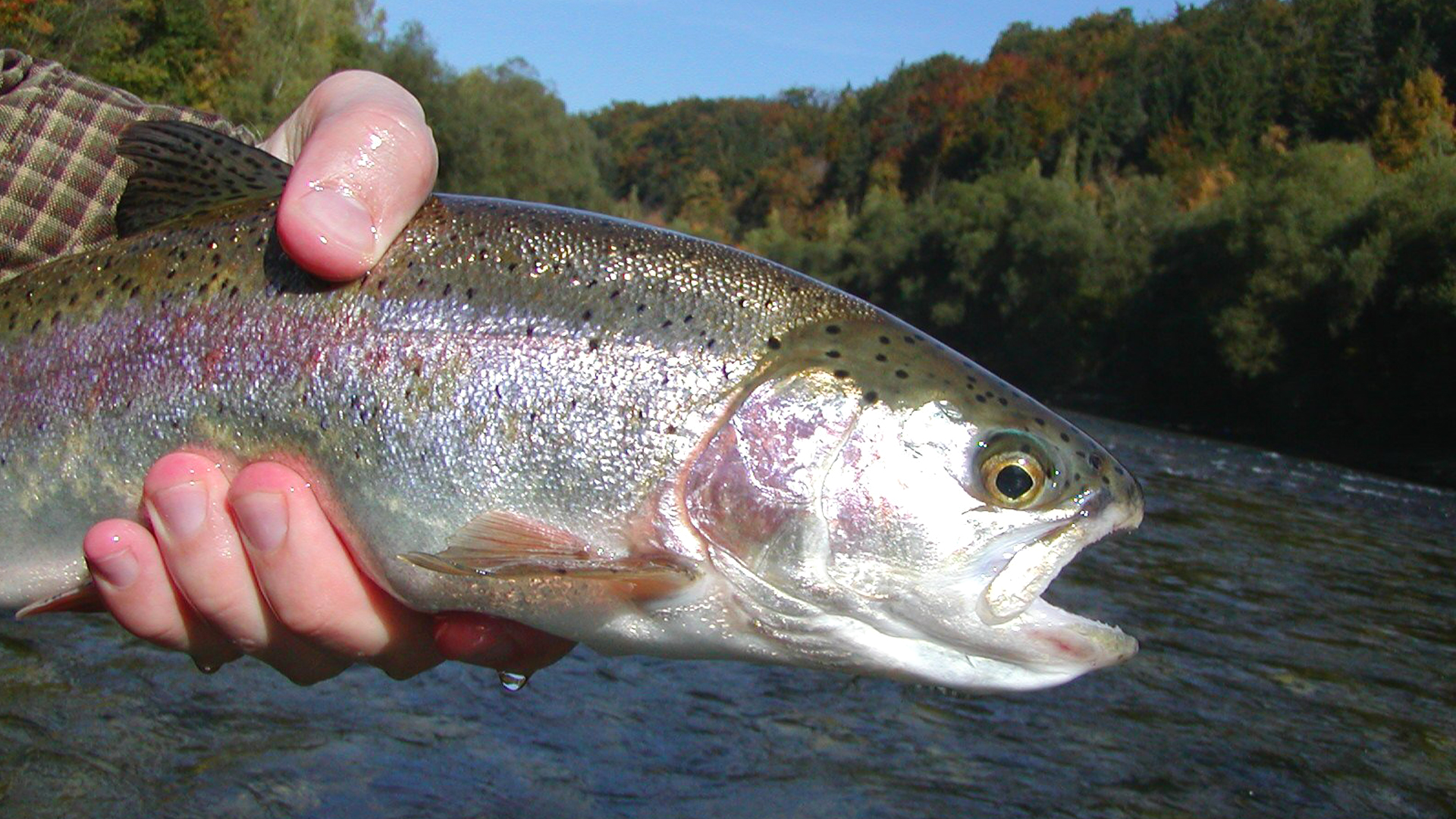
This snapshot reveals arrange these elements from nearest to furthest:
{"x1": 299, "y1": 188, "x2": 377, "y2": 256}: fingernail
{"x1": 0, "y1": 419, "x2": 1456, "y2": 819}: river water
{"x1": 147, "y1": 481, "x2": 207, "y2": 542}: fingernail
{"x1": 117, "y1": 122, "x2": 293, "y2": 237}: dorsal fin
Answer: {"x1": 299, "y1": 188, "x2": 377, "y2": 256}: fingernail → {"x1": 147, "y1": 481, "x2": 207, "y2": 542}: fingernail → {"x1": 117, "y1": 122, "x2": 293, "y2": 237}: dorsal fin → {"x1": 0, "y1": 419, "x2": 1456, "y2": 819}: river water

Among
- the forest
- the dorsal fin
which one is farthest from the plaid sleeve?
the forest

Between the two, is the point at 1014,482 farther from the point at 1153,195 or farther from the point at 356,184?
the point at 1153,195

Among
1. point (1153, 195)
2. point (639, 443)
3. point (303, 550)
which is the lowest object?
point (303, 550)

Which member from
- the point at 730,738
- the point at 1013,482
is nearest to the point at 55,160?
the point at 1013,482

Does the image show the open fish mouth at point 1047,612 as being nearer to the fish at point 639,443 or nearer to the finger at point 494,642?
the fish at point 639,443

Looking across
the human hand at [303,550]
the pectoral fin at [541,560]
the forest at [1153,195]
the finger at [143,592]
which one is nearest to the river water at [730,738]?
the finger at [143,592]

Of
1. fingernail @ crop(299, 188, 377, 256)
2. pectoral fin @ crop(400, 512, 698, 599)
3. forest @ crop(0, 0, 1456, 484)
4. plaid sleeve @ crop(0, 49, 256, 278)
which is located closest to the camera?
pectoral fin @ crop(400, 512, 698, 599)

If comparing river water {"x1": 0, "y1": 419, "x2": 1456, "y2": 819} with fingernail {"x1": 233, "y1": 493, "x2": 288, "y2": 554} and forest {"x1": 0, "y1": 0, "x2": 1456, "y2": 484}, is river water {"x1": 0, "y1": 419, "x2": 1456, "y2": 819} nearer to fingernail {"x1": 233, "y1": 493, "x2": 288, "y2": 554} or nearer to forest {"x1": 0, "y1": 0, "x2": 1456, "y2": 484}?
fingernail {"x1": 233, "y1": 493, "x2": 288, "y2": 554}
